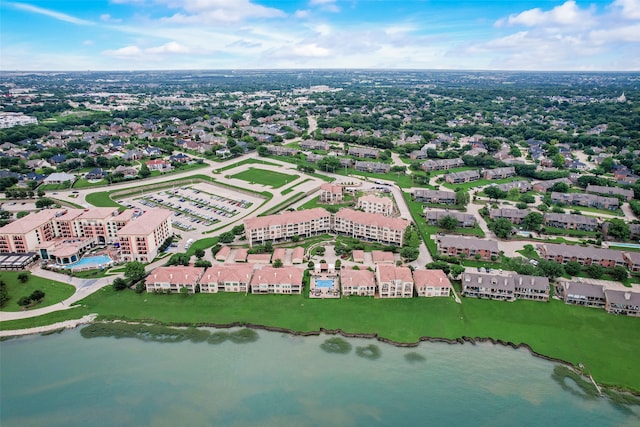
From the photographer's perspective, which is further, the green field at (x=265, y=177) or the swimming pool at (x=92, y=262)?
the green field at (x=265, y=177)

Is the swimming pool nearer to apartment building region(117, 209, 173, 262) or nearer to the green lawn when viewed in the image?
apartment building region(117, 209, 173, 262)

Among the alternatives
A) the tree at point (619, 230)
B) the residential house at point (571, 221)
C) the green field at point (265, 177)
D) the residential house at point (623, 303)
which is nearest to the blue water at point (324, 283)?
the residential house at point (623, 303)

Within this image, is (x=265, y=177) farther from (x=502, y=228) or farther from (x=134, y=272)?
(x=502, y=228)

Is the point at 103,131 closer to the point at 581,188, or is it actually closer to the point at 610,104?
the point at 581,188

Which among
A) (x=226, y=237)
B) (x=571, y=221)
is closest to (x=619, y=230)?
(x=571, y=221)

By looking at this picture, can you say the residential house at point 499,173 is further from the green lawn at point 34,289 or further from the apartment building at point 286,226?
the green lawn at point 34,289
